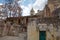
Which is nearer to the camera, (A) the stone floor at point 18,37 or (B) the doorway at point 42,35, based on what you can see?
(B) the doorway at point 42,35

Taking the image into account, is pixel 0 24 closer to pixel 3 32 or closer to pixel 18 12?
pixel 3 32

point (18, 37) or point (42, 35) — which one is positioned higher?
point (42, 35)

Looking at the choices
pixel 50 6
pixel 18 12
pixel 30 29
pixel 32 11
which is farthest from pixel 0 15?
pixel 30 29

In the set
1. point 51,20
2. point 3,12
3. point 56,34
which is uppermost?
point 3,12

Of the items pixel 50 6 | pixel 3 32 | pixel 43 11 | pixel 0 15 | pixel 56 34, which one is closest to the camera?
pixel 56 34

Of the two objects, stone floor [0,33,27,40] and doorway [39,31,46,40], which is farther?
stone floor [0,33,27,40]

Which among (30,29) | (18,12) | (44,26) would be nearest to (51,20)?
(44,26)

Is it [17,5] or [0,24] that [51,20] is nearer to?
[0,24]

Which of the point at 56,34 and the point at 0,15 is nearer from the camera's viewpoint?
the point at 56,34

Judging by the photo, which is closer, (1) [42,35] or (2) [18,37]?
(1) [42,35]

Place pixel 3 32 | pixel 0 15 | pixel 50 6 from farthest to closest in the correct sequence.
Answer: pixel 50 6 < pixel 0 15 < pixel 3 32

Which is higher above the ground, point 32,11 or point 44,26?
point 32,11

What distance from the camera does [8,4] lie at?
78.8 ft

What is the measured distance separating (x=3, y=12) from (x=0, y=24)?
614cm
